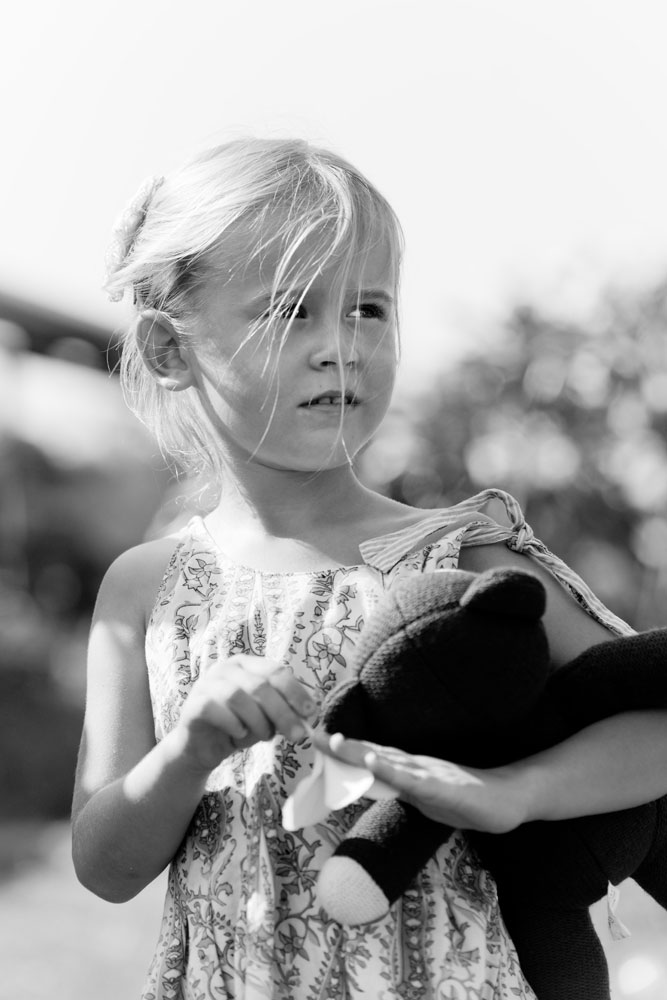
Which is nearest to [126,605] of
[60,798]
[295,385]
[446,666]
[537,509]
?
[295,385]

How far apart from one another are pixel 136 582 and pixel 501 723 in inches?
21.3

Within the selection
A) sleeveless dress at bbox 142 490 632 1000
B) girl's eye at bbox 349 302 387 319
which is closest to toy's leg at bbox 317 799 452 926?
sleeveless dress at bbox 142 490 632 1000

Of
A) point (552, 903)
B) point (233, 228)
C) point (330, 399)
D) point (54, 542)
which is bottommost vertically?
point (54, 542)

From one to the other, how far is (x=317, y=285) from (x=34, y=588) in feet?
18.0

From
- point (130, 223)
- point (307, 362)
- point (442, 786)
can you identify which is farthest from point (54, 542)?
point (442, 786)

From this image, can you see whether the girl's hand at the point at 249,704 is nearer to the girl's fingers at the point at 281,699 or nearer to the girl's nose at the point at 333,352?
the girl's fingers at the point at 281,699

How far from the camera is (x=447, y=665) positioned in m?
0.98

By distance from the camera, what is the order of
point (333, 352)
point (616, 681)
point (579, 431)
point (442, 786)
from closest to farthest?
1. point (442, 786)
2. point (616, 681)
3. point (333, 352)
4. point (579, 431)

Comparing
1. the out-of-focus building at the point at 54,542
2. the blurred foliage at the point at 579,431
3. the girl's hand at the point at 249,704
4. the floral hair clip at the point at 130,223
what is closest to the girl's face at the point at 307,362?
the floral hair clip at the point at 130,223

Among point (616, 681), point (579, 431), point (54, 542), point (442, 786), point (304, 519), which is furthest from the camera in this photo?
point (579, 431)

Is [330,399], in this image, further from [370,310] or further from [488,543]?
[488,543]

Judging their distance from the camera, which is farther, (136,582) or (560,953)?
(136,582)

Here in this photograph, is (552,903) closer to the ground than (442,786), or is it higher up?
closer to the ground

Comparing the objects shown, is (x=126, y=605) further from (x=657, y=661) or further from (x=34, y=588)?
(x=34, y=588)
